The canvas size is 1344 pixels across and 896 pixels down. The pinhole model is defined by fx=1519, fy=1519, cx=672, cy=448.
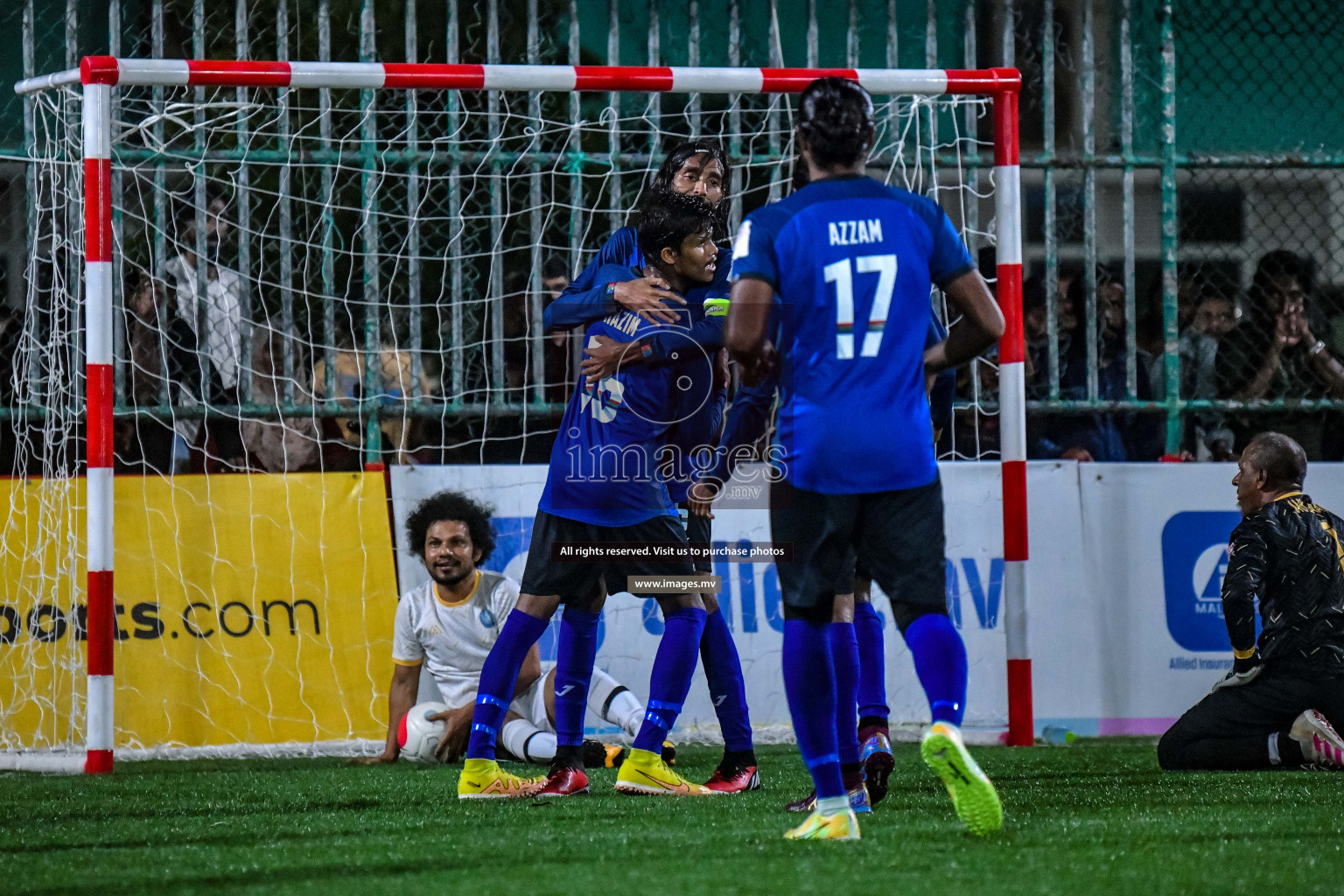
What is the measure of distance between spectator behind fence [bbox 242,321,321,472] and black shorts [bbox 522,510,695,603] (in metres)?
2.72

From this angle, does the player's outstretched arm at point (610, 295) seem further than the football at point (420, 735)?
No

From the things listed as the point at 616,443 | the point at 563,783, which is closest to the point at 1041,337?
the point at 616,443

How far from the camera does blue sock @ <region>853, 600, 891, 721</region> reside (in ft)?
15.5

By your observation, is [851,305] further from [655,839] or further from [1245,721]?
[1245,721]

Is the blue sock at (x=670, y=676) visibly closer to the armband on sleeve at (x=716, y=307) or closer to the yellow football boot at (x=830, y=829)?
the armband on sleeve at (x=716, y=307)

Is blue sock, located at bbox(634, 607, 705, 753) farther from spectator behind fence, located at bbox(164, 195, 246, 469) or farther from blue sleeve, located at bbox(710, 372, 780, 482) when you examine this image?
spectator behind fence, located at bbox(164, 195, 246, 469)

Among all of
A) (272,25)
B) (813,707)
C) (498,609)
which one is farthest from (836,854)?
(272,25)

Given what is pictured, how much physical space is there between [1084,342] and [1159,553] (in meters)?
1.20

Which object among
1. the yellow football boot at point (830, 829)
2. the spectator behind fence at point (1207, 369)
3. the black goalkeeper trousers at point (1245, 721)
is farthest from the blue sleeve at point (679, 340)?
the spectator behind fence at point (1207, 369)

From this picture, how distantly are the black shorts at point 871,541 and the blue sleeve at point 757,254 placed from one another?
20.4 inches

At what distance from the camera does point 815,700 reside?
3.64 m

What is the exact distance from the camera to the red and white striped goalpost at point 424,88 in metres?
5.91

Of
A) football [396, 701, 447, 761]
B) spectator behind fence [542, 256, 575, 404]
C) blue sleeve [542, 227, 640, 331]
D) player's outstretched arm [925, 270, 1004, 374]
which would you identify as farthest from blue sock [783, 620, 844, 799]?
spectator behind fence [542, 256, 575, 404]

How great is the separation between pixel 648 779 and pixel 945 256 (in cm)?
201
